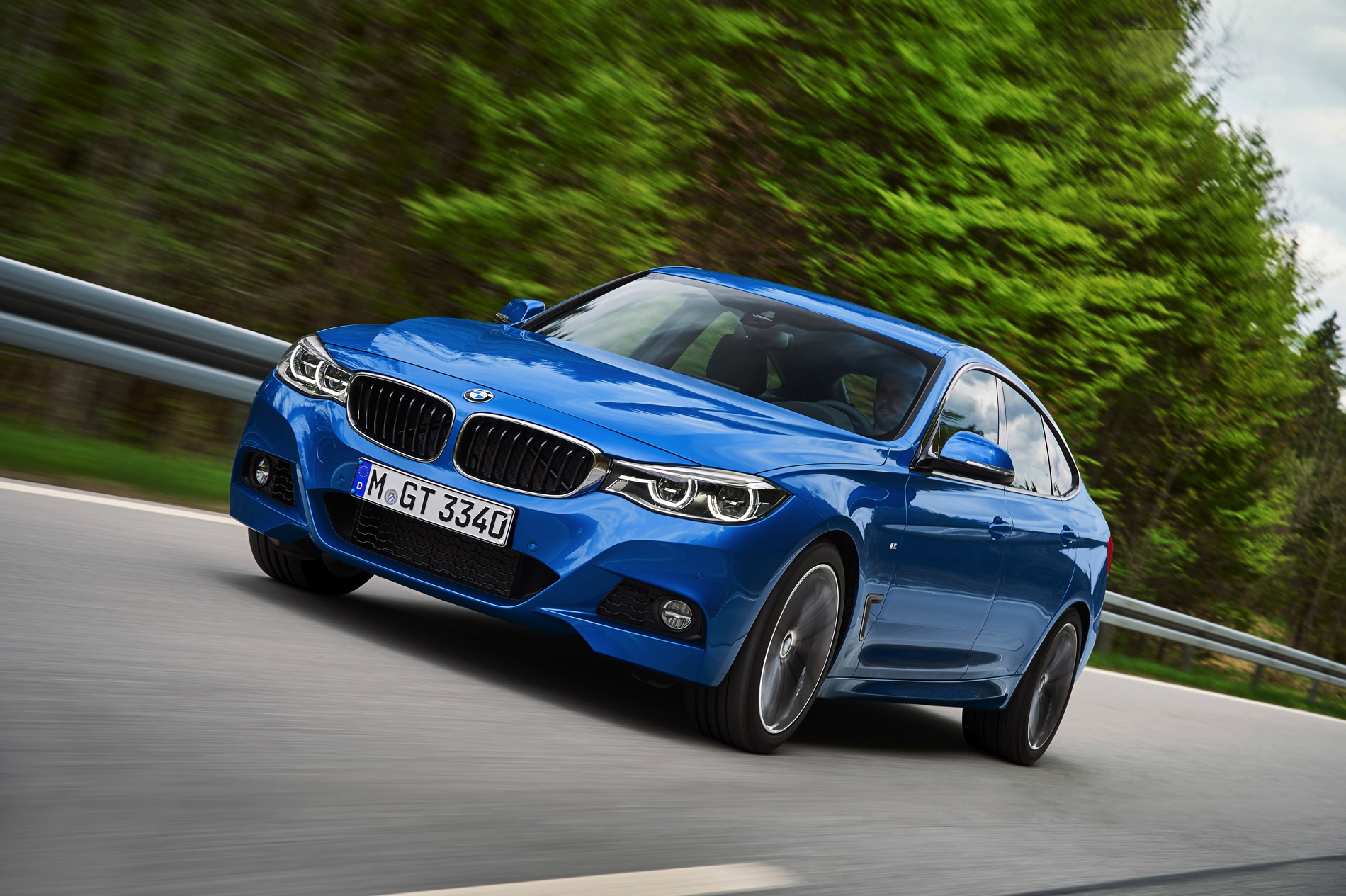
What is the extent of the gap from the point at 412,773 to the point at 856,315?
3.24m

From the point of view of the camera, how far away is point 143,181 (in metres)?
10.4

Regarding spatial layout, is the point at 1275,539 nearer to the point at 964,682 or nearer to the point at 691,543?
the point at 964,682

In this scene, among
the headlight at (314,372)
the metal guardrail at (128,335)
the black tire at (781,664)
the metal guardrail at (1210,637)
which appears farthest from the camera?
the metal guardrail at (1210,637)

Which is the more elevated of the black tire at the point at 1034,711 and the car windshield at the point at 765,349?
the car windshield at the point at 765,349

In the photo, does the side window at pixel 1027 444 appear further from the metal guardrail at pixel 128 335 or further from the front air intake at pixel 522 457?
the metal guardrail at pixel 128 335

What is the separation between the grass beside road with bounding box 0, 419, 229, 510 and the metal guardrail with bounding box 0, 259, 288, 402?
0.51 meters

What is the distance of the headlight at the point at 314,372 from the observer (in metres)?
5.05

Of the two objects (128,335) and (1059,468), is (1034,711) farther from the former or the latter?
(128,335)

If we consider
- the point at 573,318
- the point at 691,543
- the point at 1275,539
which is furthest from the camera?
the point at 1275,539

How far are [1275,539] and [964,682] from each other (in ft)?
91.4

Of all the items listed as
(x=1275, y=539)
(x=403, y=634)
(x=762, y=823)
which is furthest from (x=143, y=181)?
(x=1275, y=539)

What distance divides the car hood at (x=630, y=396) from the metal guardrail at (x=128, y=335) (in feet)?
7.12

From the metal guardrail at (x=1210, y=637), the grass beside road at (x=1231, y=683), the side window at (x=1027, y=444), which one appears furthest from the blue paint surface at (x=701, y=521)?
the grass beside road at (x=1231, y=683)

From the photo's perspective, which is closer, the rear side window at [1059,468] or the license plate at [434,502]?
the license plate at [434,502]
